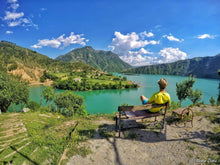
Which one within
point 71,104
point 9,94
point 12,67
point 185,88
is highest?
point 12,67

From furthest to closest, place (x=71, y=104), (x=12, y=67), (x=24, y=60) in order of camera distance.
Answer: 1. (x=24, y=60)
2. (x=12, y=67)
3. (x=71, y=104)

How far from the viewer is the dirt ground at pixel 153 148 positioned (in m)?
3.49

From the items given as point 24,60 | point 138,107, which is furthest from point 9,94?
point 24,60

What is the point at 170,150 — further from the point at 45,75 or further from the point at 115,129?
the point at 45,75

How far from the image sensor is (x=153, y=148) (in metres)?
4.09

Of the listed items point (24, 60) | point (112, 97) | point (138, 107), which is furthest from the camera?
point (24, 60)

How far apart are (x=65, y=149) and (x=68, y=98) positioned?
24.5m

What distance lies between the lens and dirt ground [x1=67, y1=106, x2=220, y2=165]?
3493mm

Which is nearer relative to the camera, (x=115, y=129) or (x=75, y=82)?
(x=115, y=129)

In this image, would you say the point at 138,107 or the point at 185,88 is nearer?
the point at 138,107

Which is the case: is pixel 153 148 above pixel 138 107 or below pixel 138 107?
below

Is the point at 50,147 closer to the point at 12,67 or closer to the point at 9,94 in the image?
the point at 9,94

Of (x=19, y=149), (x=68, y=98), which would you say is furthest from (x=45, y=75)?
(x=19, y=149)

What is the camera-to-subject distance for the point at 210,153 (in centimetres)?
370
